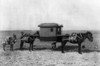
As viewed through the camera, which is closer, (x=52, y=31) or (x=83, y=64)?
(x=83, y=64)

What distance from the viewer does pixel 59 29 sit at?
17609 millimetres

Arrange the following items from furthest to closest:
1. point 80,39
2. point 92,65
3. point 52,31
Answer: point 52,31 → point 80,39 → point 92,65

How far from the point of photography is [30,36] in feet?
58.5

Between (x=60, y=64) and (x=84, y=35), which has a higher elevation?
(x=84, y=35)

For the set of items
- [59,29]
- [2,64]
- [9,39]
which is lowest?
[2,64]

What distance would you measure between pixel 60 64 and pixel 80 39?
5161 millimetres

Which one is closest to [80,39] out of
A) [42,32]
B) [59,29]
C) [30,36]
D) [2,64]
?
[59,29]

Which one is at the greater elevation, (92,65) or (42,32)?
(42,32)

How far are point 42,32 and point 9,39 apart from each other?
4.14 metres

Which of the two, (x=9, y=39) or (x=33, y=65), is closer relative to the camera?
(x=33, y=65)

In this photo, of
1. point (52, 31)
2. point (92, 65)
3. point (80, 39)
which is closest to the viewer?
point (92, 65)

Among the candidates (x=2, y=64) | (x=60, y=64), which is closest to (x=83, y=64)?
(x=60, y=64)

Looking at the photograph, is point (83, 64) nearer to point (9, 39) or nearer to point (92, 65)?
point (92, 65)

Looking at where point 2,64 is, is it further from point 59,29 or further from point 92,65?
point 59,29
